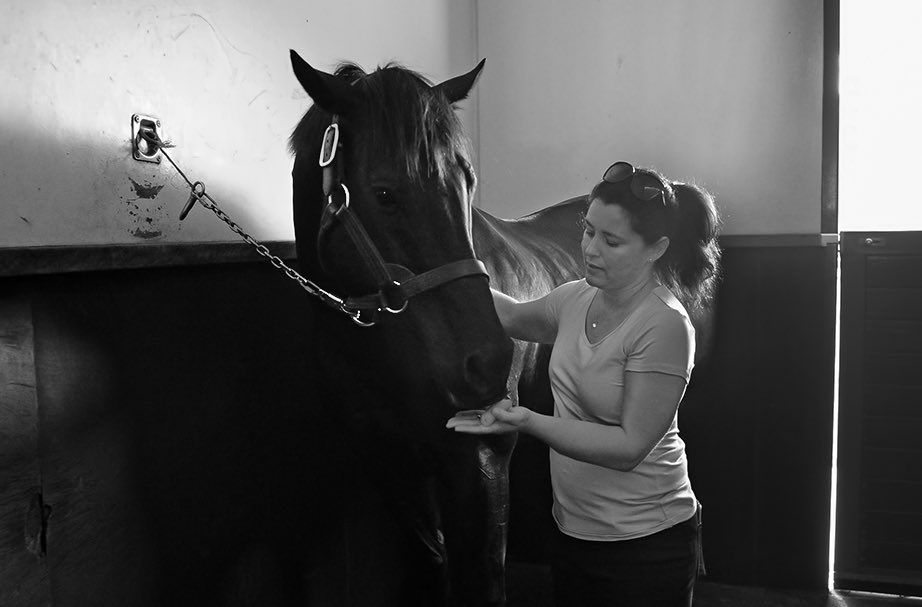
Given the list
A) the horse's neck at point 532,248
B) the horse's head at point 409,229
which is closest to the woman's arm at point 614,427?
the horse's head at point 409,229

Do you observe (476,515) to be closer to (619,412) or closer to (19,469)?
(619,412)

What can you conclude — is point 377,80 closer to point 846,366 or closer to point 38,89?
point 38,89

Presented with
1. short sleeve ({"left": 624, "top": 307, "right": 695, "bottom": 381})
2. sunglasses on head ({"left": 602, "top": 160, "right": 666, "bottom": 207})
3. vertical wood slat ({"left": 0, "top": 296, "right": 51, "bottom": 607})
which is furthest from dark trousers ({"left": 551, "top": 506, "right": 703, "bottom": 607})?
vertical wood slat ({"left": 0, "top": 296, "right": 51, "bottom": 607})

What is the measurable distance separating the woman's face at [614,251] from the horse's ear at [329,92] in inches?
17.5

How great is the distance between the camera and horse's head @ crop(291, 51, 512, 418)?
44.8 inches

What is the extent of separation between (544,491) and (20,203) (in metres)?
1.72

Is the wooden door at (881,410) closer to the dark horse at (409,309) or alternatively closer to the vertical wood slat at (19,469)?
the dark horse at (409,309)

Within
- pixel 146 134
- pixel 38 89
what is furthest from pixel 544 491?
pixel 38 89

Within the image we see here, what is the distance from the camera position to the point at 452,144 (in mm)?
1236

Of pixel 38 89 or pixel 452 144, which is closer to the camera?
pixel 38 89

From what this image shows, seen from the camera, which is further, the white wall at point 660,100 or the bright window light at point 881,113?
the white wall at point 660,100

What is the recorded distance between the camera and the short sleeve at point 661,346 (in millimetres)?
1039

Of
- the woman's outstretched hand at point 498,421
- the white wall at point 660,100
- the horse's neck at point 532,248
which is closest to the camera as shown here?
the woman's outstretched hand at point 498,421

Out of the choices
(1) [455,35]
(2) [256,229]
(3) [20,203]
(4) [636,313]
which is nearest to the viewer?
(3) [20,203]
